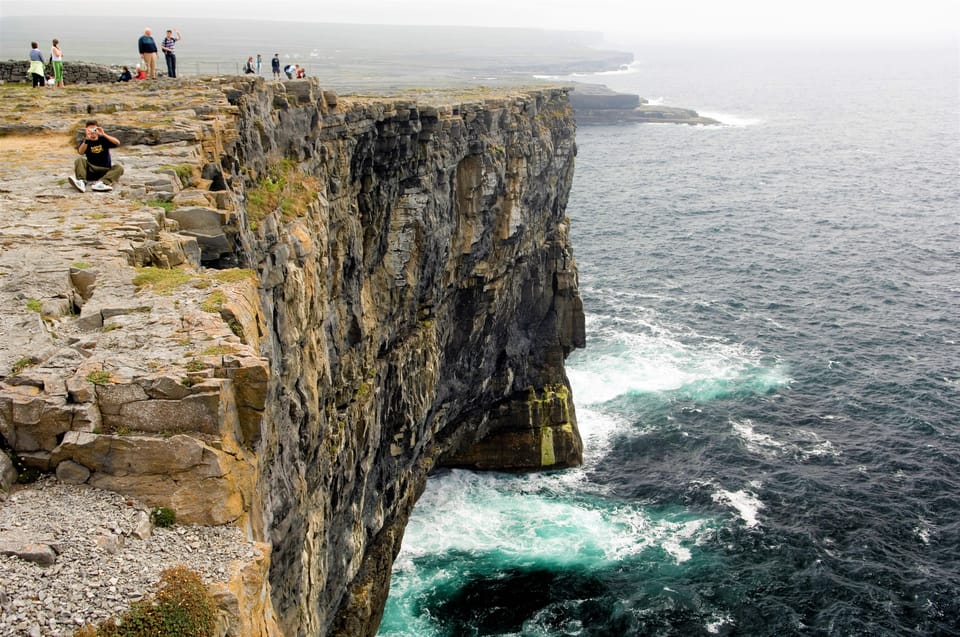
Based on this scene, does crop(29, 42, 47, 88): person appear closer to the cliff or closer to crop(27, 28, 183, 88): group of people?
crop(27, 28, 183, 88): group of people

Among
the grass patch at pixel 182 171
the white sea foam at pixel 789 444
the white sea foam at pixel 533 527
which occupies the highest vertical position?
the grass patch at pixel 182 171

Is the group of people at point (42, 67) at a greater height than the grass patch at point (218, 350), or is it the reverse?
the group of people at point (42, 67)

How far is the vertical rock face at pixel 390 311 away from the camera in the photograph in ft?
91.8

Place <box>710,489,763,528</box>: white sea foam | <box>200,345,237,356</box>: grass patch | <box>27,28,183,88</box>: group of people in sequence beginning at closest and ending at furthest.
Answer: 1. <box>200,345,237,356</box>: grass patch
2. <box>27,28,183,88</box>: group of people
3. <box>710,489,763,528</box>: white sea foam

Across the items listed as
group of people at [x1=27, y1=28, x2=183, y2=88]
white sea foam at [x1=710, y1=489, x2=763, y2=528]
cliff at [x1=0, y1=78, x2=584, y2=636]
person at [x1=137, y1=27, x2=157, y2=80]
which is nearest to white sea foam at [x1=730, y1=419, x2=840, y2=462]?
white sea foam at [x1=710, y1=489, x2=763, y2=528]

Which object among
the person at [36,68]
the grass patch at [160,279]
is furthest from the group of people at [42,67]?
the grass patch at [160,279]

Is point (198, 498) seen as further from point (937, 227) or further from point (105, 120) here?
point (937, 227)

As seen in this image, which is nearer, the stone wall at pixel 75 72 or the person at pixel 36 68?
the person at pixel 36 68

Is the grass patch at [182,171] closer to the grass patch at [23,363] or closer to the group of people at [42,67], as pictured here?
the grass patch at [23,363]

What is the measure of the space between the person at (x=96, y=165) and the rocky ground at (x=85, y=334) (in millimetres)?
333

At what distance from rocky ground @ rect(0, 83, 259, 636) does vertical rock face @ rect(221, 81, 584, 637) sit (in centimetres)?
262

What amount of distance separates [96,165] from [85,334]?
10.1 metres

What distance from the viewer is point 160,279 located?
18.0 m

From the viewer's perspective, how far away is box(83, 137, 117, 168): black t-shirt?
78.3 ft
